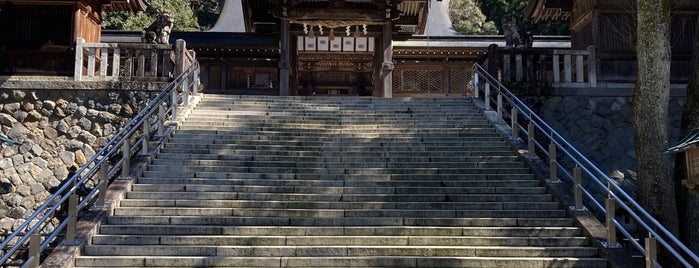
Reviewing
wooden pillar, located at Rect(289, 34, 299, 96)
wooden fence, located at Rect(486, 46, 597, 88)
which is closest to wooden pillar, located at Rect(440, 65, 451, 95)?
wooden pillar, located at Rect(289, 34, 299, 96)

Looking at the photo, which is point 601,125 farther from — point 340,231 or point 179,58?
point 179,58

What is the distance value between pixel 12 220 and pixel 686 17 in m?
14.7

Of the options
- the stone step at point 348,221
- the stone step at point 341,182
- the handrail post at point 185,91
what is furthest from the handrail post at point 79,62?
the stone step at point 348,221

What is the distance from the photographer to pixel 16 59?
43.1 feet

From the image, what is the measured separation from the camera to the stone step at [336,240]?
6.11 m

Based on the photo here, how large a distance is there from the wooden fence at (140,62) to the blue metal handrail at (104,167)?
1.21 ft

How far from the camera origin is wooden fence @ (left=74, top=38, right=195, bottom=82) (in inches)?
444

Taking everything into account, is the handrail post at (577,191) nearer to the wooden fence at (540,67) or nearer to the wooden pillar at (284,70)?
the wooden fence at (540,67)

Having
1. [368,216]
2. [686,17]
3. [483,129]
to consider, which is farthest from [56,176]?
[686,17]

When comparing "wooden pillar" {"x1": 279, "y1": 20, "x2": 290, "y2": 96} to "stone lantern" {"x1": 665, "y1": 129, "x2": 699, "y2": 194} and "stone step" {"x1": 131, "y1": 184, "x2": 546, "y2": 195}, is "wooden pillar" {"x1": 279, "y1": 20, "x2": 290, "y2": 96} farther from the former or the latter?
"stone lantern" {"x1": 665, "y1": 129, "x2": 699, "y2": 194}

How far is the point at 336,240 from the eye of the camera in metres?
6.22

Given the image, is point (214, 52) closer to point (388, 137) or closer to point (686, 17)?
point (388, 137)

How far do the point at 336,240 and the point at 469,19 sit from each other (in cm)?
3297

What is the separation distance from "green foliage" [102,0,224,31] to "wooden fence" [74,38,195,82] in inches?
Answer: 539
